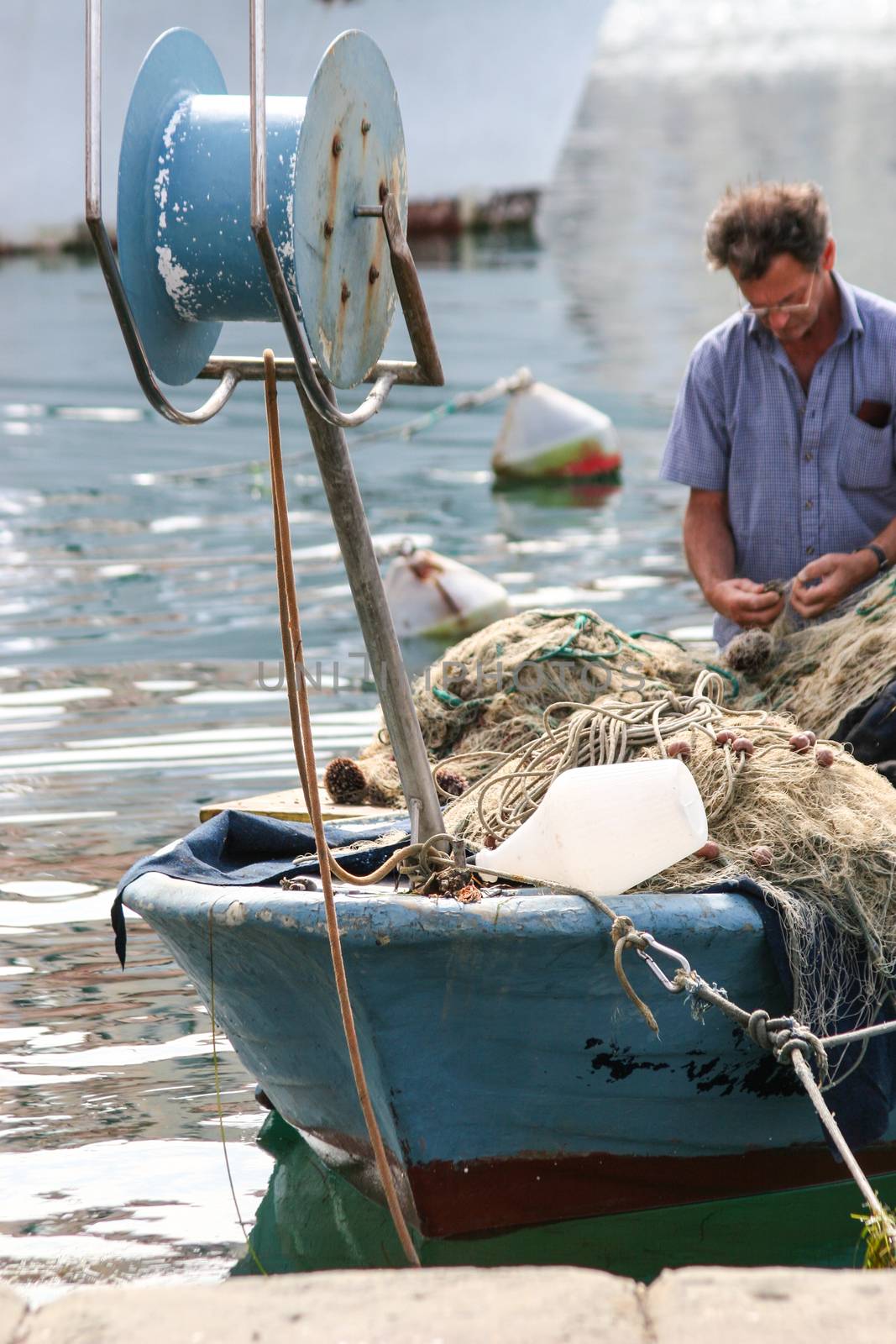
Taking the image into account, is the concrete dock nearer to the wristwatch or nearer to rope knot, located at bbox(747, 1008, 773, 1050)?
rope knot, located at bbox(747, 1008, 773, 1050)

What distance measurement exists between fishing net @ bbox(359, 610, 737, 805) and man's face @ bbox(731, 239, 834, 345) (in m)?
0.89

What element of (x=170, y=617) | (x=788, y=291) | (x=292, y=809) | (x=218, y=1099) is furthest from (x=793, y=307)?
(x=170, y=617)

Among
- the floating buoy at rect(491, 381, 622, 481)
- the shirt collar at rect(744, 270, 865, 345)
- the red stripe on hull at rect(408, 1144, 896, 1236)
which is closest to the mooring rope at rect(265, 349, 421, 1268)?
the red stripe on hull at rect(408, 1144, 896, 1236)

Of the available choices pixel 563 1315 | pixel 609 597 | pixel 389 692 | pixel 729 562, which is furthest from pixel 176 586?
pixel 563 1315

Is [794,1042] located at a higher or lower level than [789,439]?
lower

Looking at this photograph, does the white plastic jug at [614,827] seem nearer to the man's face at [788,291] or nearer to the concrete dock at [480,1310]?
the concrete dock at [480,1310]

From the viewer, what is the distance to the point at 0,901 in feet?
17.1

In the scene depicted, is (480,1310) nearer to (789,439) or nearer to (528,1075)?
(528,1075)

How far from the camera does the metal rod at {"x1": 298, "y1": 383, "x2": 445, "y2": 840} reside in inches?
122

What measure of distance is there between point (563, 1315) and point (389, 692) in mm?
1407

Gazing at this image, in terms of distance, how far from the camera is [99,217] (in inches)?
104

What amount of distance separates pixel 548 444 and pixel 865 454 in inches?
311

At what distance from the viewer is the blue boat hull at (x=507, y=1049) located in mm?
3033

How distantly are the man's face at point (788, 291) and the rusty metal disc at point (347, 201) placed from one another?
1.57 metres
